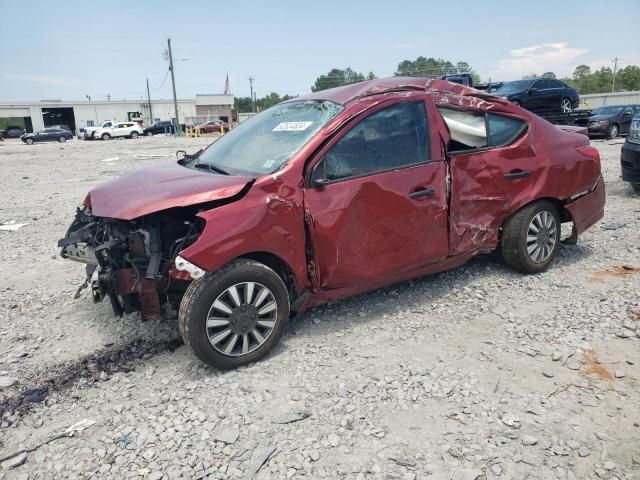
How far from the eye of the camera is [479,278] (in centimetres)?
476

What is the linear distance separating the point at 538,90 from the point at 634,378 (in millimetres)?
15572

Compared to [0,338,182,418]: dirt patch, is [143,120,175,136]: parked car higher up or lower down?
higher up

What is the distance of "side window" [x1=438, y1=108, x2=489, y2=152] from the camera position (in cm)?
416

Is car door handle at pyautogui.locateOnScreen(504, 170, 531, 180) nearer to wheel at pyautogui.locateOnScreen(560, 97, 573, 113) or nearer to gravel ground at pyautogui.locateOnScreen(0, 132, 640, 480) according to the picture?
Answer: gravel ground at pyautogui.locateOnScreen(0, 132, 640, 480)

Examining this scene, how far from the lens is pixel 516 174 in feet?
14.6

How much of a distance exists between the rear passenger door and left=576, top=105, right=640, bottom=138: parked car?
56.4ft

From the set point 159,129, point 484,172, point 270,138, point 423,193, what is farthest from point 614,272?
point 159,129

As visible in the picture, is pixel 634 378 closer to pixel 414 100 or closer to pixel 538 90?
→ pixel 414 100

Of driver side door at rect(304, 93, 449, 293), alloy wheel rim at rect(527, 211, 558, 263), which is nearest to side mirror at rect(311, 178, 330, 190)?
driver side door at rect(304, 93, 449, 293)

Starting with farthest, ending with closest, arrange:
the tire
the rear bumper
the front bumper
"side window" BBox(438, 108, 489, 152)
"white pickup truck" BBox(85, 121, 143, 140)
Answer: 1. "white pickup truck" BBox(85, 121, 143, 140)
2. the tire
3. the front bumper
4. the rear bumper
5. "side window" BBox(438, 108, 489, 152)

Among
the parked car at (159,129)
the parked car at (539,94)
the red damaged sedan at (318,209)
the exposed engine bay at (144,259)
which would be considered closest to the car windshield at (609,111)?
the parked car at (539,94)

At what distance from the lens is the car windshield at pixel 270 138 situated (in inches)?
144

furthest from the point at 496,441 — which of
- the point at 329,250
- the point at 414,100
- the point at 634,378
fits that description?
the point at 414,100

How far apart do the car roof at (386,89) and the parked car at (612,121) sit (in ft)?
57.9
